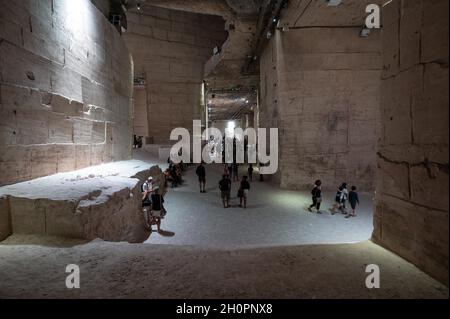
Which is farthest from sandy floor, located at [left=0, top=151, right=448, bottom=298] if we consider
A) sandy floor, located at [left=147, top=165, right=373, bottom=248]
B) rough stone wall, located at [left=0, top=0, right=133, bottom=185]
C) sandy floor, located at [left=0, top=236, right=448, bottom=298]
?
rough stone wall, located at [left=0, top=0, right=133, bottom=185]

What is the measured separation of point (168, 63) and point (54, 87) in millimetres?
13106

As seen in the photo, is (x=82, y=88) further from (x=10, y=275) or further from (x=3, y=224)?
(x=10, y=275)

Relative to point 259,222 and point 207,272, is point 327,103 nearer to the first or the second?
point 259,222

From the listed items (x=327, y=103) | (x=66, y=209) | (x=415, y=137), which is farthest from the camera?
(x=327, y=103)

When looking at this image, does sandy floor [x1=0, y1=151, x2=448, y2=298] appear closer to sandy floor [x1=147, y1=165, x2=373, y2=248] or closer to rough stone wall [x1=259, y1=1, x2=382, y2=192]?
sandy floor [x1=147, y1=165, x2=373, y2=248]

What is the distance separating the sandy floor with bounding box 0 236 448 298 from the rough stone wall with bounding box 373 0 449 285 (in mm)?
330

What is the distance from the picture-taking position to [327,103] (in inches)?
432

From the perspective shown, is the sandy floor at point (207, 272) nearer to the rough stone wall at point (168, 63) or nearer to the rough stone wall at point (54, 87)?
the rough stone wall at point (54, 87)

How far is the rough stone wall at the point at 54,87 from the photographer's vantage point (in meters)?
4.90

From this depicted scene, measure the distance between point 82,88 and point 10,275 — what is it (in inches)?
243

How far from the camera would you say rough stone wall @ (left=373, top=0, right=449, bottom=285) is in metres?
2.29

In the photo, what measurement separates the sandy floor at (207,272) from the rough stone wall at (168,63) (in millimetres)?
15477

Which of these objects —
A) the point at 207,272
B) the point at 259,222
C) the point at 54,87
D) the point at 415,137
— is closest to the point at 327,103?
the point at 259,222
